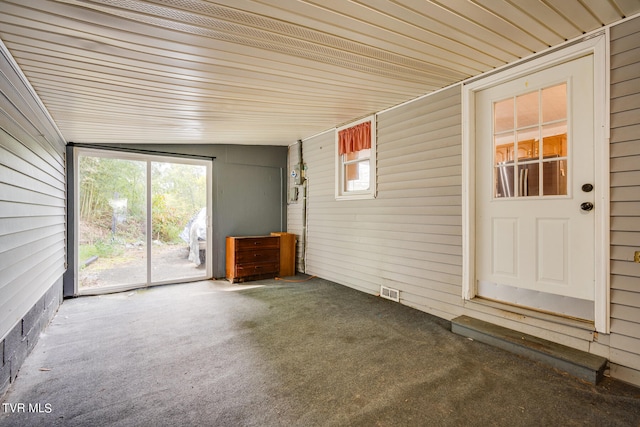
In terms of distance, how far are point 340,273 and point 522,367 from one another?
285cm

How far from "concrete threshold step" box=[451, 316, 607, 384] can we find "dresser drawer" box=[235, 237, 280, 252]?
133 inches

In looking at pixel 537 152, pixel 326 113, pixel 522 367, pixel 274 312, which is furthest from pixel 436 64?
pixel 274 312

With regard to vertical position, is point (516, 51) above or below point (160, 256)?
above

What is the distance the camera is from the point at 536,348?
7.57 ft

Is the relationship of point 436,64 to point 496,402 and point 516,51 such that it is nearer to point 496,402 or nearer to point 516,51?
point 516,51

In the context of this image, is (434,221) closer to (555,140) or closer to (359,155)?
(555,140)

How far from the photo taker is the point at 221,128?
4160 mm

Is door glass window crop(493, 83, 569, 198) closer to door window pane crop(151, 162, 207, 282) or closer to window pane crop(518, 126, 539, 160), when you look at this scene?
window pane crop(518, 126, 539, 160)

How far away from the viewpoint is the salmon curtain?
13.9ft

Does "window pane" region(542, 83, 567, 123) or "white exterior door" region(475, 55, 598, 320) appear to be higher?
"window pane" region(542, 83, 567, 123)

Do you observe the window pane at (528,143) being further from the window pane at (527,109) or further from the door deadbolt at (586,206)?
the door deadbolt at (586,206)

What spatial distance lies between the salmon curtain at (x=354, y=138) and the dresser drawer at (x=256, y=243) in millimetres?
2040

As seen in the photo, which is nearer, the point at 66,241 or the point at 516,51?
the point at 516,51

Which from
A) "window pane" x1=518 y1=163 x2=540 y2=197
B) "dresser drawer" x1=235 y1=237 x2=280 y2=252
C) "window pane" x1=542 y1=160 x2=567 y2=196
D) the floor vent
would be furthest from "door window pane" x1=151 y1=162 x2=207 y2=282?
"window pane" x1=542 y1=160 x2=567 y2=196
